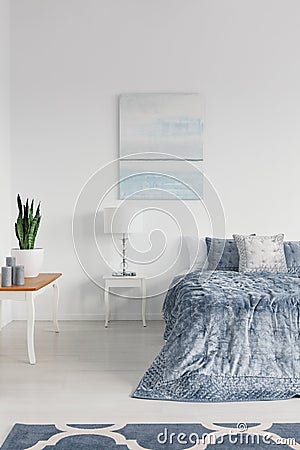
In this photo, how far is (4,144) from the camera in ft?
19.3

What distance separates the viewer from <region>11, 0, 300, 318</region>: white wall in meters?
6.05

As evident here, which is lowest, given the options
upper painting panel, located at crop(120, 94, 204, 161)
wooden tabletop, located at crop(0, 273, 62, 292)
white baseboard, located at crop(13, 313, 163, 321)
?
white baseboard, located at crop(13, 313, 163, 321)

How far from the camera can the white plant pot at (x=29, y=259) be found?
486 centimetres

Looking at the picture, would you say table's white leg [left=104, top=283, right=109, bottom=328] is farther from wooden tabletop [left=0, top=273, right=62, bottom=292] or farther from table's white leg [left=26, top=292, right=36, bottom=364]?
table's white leg [left=26, top=292, right=36, bottom=364]

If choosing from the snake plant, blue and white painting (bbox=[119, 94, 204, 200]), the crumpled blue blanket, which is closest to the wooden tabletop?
the snake plant

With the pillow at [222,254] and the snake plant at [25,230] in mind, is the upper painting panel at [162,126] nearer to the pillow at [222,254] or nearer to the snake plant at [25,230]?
the pillow at [222,254]

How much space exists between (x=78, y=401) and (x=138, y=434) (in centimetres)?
61

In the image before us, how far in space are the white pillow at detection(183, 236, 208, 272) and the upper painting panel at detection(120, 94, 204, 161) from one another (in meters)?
0.75

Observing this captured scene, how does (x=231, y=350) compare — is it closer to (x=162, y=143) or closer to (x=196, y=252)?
(x=196, y=252)

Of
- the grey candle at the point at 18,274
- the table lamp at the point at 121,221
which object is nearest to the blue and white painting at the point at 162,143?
the table lamp at the point at 121,221

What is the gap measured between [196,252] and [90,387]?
238 cm

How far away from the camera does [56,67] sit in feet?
19.9

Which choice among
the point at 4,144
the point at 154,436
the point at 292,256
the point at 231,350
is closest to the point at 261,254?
the point at 292,256

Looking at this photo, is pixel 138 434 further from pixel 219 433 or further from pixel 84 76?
pixel 84 76
